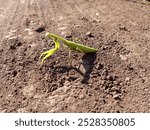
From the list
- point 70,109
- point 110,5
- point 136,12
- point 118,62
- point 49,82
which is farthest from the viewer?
point 110,5

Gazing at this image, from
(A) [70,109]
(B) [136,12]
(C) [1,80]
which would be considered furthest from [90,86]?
(B) [136,12]

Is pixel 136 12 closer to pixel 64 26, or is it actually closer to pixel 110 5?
pixel 110 5

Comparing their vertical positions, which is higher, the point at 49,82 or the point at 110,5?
the point at 110,5

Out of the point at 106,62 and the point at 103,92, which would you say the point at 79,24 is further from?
the point at 103,92

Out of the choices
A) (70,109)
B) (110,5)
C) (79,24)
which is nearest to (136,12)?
(110,5)

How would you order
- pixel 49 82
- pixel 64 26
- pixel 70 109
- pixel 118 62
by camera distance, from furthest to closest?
pixel 64 26, pixel 118 62, pixel 49 82, pixel 70 109

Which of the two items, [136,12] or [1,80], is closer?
[1,80]
